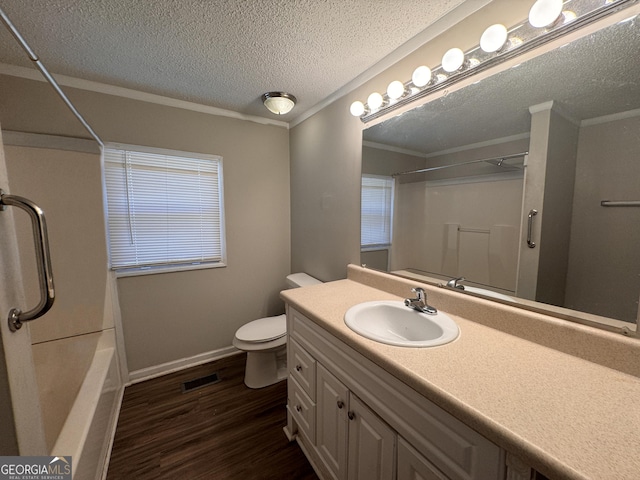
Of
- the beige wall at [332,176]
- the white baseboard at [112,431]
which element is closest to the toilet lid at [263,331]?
the beige wall at [332,176]

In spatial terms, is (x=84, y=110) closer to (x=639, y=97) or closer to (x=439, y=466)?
(x=439, y=466)

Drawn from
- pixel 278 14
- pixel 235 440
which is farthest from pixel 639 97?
pixel 235 440

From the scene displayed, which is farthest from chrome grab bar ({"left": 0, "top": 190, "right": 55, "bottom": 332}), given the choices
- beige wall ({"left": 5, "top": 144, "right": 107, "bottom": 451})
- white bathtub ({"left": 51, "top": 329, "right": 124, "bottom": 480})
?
beige wall ({"left": 5, "top": 144, "right": 107, "bottom": 451})

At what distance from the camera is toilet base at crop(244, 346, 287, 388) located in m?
1.87

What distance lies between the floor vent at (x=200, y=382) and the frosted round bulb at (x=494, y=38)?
262 centimetres

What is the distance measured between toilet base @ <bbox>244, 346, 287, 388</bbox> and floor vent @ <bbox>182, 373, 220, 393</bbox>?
27 centimetres

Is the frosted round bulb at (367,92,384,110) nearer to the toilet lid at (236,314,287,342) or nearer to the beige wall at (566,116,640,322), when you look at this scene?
the beige wall at (566,116,640,322)

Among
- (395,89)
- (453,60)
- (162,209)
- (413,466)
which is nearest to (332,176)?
(395,89)

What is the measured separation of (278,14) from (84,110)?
155 cm

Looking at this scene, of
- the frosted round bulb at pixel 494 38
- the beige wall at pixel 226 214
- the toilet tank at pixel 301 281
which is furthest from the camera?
the toilet tank at pixel 301 281

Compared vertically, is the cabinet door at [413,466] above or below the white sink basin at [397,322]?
below

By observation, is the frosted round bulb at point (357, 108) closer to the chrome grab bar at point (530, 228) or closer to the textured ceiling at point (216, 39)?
the textured ceiling at point (216, 39)

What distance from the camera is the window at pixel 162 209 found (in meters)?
1.80

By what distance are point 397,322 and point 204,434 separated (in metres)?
1.39
